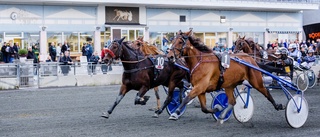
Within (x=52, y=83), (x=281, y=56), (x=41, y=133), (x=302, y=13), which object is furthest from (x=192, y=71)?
(x=302, y=13)

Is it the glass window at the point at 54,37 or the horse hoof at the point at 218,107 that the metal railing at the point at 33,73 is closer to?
the glass window at the point at 54,37

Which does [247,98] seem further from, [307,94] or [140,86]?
[307,94]

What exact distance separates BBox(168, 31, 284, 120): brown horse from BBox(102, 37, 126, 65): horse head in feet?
6.28

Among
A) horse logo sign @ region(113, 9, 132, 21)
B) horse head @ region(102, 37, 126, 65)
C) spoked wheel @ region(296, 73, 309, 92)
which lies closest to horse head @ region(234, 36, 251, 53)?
spoked wheel @ region(296, 73, 309, 92)

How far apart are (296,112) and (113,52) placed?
3.97 metres

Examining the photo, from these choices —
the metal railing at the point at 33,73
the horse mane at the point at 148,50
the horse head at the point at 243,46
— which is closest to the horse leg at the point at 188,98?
the horse mane at the point at 148,50

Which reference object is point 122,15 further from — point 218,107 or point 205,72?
point 205,72

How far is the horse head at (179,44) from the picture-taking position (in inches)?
374

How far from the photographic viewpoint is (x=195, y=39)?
389 inches

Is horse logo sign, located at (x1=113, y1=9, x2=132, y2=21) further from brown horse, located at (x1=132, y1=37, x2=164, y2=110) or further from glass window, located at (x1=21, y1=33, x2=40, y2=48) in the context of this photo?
brown horse, located at (x1=132, y1=37, x2=164, y2=110)

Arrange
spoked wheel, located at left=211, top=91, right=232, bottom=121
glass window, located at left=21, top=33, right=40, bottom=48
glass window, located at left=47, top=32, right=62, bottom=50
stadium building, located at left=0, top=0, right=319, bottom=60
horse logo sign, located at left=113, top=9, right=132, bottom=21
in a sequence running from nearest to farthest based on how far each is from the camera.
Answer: spoked wheel, located at left=211, top=91, right=232, bottom=121 < glass window, located at left=21, top=33, right=40, bottom=48 < stadium building, located at left=0, top=0, right=319, bottom=60 < glass window, located at left=47, top=32, right=62, bottom=50 < horse logo sign, located at left=113, top=9, right=132, bottom=21

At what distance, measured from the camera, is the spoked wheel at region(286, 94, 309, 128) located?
32.0 feet

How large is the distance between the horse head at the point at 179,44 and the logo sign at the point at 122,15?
79.4 feet

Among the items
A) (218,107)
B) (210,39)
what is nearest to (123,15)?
(210,39)
